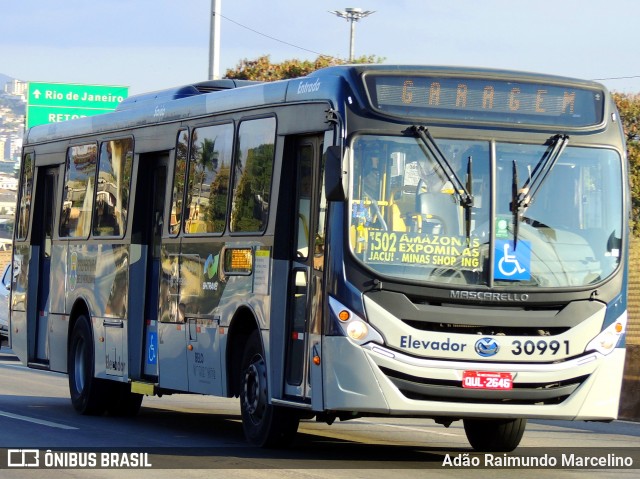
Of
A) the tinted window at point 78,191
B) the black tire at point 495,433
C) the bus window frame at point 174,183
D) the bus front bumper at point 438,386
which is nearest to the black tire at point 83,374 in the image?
the tinted window at point 78,191

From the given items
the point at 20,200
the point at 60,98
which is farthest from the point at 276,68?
the point at 20,200

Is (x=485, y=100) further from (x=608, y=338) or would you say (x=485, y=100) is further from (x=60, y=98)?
(x=60, y=98)

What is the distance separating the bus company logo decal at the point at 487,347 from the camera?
1137 cm

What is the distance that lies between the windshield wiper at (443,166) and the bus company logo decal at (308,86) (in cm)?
105

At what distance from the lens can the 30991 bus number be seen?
37.6 ft

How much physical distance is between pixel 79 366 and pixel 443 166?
737 cm

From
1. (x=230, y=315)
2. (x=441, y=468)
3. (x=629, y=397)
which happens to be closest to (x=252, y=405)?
(x=230, y=315)

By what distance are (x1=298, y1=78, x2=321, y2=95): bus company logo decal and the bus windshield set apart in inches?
34.6

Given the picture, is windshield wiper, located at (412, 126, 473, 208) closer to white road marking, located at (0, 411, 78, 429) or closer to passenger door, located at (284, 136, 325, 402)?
passenger door, located at (284, 136, 325, 402)

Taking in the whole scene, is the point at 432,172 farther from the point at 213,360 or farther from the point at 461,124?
the point at 213,360

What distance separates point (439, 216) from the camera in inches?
452

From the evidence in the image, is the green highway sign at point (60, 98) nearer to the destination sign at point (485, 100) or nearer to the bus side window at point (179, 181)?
the bus side window at point (179, 181)

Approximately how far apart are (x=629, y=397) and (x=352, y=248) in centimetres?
838

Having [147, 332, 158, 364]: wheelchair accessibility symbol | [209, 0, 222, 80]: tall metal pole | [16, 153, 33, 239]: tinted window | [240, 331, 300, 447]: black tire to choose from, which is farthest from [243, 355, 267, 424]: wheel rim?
[209, 0, 222, 80]: tall metal pole
